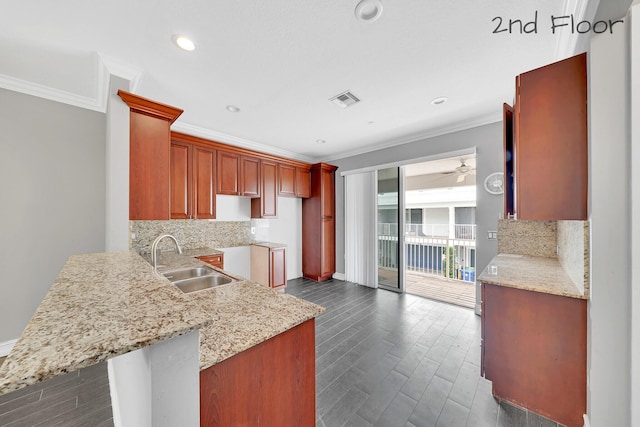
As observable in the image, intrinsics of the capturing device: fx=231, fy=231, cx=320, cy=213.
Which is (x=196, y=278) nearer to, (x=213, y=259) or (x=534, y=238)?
(x=213, y=259)

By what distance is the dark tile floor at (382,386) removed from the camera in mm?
1564

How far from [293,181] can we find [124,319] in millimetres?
4098

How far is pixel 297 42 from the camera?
177cm

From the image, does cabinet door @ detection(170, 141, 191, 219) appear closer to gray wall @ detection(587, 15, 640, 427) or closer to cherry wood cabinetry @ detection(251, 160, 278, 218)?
cherry wood cabinetry @ detection(251, 160, 278, 218)

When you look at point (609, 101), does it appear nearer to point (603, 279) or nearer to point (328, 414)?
point (603, 279)

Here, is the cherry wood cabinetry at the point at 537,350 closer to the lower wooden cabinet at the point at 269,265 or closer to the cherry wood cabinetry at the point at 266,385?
the cherry wood cabinetry at the point at 266,385

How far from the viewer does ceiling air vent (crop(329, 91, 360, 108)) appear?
255 centimetres

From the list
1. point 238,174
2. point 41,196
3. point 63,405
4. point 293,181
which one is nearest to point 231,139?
point 238,174

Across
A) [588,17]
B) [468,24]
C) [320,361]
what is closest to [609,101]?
[588,17]

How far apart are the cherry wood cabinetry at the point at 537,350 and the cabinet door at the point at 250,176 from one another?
133 inches

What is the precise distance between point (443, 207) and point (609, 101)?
26.7 feet

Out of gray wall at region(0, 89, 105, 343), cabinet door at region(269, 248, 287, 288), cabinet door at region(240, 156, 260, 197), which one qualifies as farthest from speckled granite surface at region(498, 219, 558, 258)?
gray wall at region(0, 89, 105, 343)

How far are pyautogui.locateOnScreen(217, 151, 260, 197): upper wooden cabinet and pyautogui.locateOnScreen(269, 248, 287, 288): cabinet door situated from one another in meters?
1.06

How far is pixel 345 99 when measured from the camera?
8.64 feet
